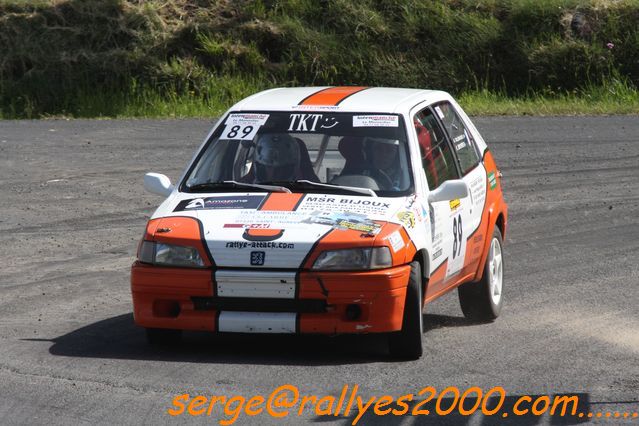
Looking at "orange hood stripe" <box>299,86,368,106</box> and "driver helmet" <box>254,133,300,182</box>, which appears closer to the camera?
"driver helmet" <box>254,133,300,182</box>

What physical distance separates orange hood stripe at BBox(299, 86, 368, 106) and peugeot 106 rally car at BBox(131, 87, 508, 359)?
14 millimetres

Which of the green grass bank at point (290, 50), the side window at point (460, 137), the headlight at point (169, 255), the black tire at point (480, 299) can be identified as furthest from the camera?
the green grass bank at point (290, 50)

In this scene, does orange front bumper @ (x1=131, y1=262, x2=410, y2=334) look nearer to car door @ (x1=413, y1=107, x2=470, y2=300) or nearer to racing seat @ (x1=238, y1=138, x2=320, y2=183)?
car door @ (x1=413, y1=107, x2=470, y2=300)

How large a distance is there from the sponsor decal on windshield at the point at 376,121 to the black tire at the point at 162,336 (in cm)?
185

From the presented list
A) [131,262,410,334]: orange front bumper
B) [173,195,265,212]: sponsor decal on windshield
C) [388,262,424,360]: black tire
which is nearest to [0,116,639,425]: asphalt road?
[388,262,424,360]: black tire

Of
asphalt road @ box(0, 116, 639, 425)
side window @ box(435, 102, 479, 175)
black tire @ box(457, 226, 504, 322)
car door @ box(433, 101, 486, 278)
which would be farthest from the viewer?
side window @ box(435, 102, 479, 175)

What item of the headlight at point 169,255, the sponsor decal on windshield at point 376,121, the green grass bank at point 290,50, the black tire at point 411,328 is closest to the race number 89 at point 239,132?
the sponsor decal on windshield at point 376,121

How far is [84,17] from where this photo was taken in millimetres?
26188

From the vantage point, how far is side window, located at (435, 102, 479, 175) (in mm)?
8922

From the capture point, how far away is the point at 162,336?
7.59 meters

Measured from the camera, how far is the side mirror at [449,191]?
777 centimetres

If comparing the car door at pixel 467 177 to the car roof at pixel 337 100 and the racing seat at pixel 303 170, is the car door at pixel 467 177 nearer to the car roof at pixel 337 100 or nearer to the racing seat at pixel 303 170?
the car roof at pixel 337 100

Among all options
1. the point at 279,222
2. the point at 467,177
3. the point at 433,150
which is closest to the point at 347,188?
the point at 279,222

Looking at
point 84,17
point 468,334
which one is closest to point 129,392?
point 468,334
